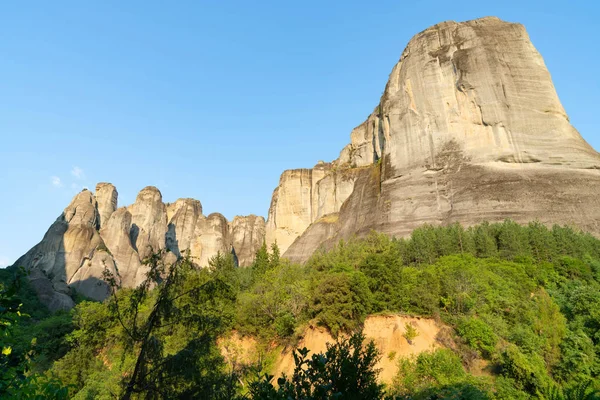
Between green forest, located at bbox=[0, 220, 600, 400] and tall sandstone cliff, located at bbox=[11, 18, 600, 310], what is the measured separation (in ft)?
19.4

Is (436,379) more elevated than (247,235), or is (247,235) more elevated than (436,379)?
(247,235)

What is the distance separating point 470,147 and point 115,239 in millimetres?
67237

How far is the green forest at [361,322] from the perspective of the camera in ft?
27.3

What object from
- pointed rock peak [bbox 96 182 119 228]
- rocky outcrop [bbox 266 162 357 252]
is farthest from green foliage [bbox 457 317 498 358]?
pointed rock peak [bbox 96 182 119 228]

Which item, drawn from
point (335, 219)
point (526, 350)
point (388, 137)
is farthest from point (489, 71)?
point (526, 350)

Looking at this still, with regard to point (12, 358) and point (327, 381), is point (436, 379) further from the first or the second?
point (12, 358)

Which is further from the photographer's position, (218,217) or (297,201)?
(218,217)

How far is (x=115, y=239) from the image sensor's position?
82438 millimetres

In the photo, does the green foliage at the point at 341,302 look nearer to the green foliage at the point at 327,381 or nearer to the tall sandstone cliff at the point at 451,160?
the green foliage at the point at 327,381

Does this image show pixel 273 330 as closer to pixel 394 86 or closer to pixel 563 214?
pixel 563 214

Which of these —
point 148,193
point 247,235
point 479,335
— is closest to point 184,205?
point 148,193

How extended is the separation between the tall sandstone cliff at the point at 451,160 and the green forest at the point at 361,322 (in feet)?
19.4

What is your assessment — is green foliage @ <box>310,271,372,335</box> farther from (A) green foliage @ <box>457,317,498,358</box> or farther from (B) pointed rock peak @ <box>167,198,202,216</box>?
(B) pointed rock peak @ <box>167,198,202,216</box>

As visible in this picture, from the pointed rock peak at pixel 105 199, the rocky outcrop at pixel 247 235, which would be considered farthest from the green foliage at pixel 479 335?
the pointed rock peak at pixel 105 199
